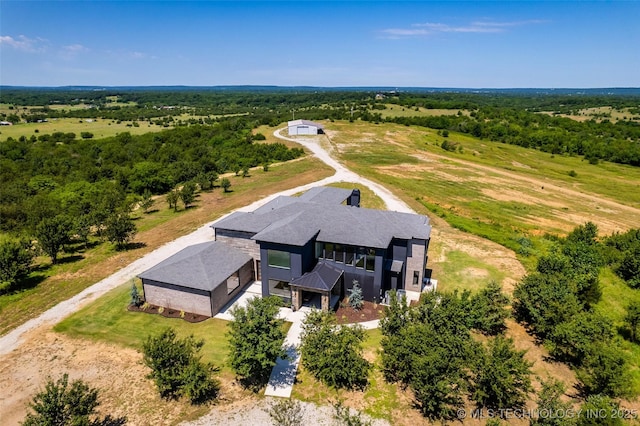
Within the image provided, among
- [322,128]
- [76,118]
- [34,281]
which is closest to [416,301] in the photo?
[34,281]

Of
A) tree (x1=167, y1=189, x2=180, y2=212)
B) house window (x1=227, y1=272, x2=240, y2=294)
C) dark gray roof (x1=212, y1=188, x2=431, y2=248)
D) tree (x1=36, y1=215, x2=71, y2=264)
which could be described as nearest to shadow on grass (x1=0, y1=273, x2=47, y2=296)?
tree (x1=36, y1=215, x2=71, y2=264)

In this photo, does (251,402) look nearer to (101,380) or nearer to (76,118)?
(101,380)

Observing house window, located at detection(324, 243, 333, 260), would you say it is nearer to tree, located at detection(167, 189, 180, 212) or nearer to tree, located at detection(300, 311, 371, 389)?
tree, located at detection(300, 311, 371, 389)

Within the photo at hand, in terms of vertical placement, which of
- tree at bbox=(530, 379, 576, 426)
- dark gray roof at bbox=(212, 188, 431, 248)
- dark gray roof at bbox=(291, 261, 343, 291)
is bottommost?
tree at bbox=(530, 379, 576, 426)

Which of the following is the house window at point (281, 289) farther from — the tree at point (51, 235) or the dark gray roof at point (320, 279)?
the tree at point (51, 235)

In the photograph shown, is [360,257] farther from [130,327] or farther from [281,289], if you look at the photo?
[130,327]
